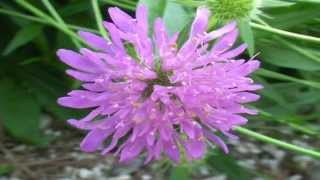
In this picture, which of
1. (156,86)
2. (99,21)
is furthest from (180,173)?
(156,86)

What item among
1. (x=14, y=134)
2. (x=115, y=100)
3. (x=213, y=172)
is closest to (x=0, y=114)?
(x=14, y=134)

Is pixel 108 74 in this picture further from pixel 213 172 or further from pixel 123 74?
pixel 213 172

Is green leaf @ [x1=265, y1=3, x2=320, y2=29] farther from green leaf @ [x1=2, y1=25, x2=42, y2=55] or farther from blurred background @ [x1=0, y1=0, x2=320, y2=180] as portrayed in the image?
green leaf @ [x1=2, y1=25, x2=42, y2=55]

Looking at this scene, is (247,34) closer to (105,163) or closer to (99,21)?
(99,21)

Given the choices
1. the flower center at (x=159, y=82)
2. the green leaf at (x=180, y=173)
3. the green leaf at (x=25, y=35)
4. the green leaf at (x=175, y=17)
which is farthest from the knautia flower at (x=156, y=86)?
the green leaf at (x=25, y=35)

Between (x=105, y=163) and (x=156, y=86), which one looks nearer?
(x=156, y=86)

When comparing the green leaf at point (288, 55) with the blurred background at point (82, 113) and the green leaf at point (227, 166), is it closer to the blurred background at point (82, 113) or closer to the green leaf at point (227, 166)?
the blurred background at point (82, 113)
